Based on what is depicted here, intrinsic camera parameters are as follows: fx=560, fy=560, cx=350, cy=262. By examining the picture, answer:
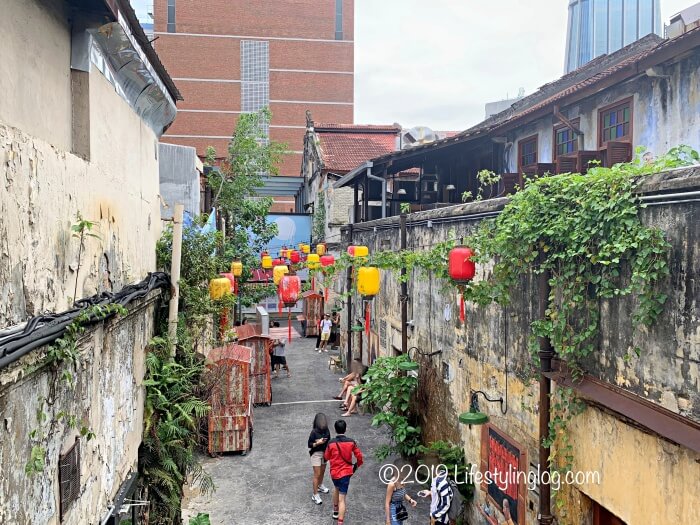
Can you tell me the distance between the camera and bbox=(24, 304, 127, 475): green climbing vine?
3426 millimetres

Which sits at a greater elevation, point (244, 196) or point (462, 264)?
point (244, 196)

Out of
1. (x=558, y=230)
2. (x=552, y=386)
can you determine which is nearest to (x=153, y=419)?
(x=552, y=386)

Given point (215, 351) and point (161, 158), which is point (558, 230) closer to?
point (215, 351)

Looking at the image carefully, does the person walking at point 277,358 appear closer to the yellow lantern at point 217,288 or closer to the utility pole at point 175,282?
the yellow lantern at point 217,288

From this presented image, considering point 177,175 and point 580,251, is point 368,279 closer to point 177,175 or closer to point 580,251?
point 580,251

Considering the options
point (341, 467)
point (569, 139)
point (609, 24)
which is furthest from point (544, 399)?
point (609, 24)

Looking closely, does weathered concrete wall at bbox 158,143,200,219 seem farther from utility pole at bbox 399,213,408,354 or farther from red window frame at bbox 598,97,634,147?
red window frame at bbox 598,97,634,147

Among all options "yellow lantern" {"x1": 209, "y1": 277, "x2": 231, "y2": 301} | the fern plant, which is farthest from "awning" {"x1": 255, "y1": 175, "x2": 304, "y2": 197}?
the fern plant

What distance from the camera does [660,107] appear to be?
8539 mm

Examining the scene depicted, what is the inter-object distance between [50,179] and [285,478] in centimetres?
746

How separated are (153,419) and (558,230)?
226 inches

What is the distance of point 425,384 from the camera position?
10.2 metres

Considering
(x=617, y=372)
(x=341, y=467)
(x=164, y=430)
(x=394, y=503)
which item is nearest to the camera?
(x=617, y=372)

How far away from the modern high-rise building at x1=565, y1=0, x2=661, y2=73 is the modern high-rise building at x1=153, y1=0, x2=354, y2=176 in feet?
61.1
